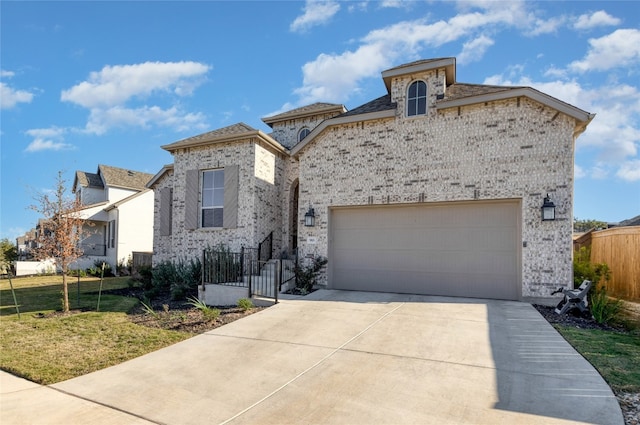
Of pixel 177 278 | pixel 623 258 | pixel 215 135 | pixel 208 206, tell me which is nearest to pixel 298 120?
pixel 215 135

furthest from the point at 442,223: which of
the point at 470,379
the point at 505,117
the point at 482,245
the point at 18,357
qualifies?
the point at 18,357

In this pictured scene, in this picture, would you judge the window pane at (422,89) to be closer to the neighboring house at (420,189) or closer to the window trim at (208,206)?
the neighboring house at (420,189)

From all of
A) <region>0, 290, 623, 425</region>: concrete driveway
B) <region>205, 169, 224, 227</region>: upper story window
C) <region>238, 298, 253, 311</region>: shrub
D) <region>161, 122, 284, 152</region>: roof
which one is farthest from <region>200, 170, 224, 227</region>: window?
<region>0, 290, 623, 425</region>: concrete driveway

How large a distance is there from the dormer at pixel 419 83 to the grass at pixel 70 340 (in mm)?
8335

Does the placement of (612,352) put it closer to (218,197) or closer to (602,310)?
(602,310)

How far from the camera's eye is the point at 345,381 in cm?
429

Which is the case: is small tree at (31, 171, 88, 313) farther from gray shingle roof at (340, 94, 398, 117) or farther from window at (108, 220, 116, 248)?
window at (108, 220, 116, 248)

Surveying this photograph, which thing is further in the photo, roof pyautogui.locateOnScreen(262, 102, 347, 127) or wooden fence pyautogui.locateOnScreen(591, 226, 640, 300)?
roof pyautogui.locateOnScreen(262, 102, 347, 127)

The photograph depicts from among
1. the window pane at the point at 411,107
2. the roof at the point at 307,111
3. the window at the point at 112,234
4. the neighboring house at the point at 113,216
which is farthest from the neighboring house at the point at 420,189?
the window at the point at 112,234

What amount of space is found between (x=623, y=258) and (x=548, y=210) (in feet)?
15.6

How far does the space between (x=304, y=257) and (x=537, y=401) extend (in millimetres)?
7936

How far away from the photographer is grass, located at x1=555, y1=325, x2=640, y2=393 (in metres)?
4.20

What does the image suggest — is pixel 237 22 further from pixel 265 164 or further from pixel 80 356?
pixel 80 356

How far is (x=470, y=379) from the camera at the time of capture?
4.26m
